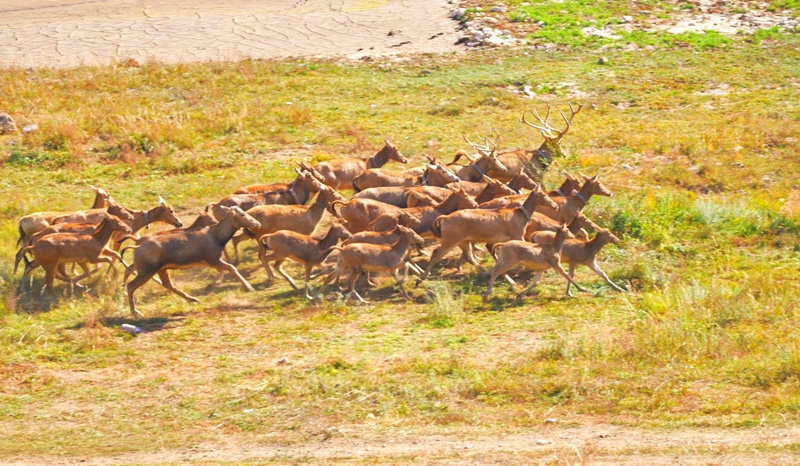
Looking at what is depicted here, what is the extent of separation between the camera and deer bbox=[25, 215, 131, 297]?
1479cm

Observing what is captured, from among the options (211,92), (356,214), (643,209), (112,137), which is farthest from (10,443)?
(211,92)

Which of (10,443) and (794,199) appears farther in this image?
(794,199)

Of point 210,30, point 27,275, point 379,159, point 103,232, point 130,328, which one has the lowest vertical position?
point 130,328

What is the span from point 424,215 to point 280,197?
2.83 m

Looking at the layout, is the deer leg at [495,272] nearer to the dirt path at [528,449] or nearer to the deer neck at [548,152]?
the dirt path at [528,449]

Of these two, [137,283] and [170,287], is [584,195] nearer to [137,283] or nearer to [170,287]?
[170,287]

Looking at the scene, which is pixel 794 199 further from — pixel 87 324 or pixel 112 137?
pixel 112 137

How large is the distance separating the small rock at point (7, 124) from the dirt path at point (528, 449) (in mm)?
14969

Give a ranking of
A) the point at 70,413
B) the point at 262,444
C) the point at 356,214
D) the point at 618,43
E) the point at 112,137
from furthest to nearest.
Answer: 1. the point at 618,43
2. the point at 112,137
3. the point at 356,214
4. the point at 70,413
5. the point at 262,444

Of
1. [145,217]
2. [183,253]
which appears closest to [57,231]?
[145,217]

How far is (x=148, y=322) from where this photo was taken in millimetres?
14133

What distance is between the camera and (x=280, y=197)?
17531mm

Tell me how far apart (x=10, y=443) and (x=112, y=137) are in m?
13.4

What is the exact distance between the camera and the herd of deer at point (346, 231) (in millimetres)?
14695
